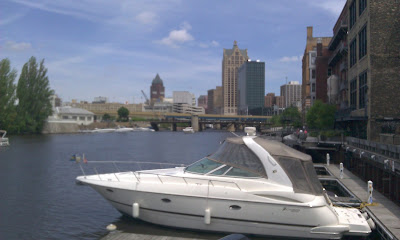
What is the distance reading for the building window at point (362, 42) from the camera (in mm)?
34469

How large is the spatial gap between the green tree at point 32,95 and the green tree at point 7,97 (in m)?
2.96

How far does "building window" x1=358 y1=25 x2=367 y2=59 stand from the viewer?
34.5 metres

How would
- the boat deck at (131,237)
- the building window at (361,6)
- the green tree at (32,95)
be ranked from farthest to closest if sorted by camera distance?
1. the green tree at (32,95)
2. the building window at (361,6)
3. the boat deck at (131,237)

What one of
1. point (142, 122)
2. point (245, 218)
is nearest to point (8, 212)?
point (245, 218)

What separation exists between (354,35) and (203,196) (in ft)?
106

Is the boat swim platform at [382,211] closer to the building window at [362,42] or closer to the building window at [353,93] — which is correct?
the building window at [362,42]

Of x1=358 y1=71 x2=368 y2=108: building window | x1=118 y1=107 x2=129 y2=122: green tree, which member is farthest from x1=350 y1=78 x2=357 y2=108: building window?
x1=118 y1=107 x2=129 y2=122: green tree

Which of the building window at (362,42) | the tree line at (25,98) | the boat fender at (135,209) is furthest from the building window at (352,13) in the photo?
the tree line at (25,98)

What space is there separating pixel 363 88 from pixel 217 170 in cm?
2653

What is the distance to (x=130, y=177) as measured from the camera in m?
14.3

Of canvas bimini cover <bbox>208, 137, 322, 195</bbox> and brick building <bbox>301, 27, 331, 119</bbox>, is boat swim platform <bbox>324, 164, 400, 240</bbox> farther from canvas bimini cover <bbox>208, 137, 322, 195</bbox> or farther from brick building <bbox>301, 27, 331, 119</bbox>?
brick building <bbox>301, 27, 331, 119</bbox>

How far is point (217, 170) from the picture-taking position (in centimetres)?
1380

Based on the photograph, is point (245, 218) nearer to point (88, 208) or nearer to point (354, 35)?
point (88, 208)

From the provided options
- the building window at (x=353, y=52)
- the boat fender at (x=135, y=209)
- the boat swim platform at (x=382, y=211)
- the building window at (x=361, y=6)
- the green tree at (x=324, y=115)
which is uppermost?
the building window at (x=361, y=6)
